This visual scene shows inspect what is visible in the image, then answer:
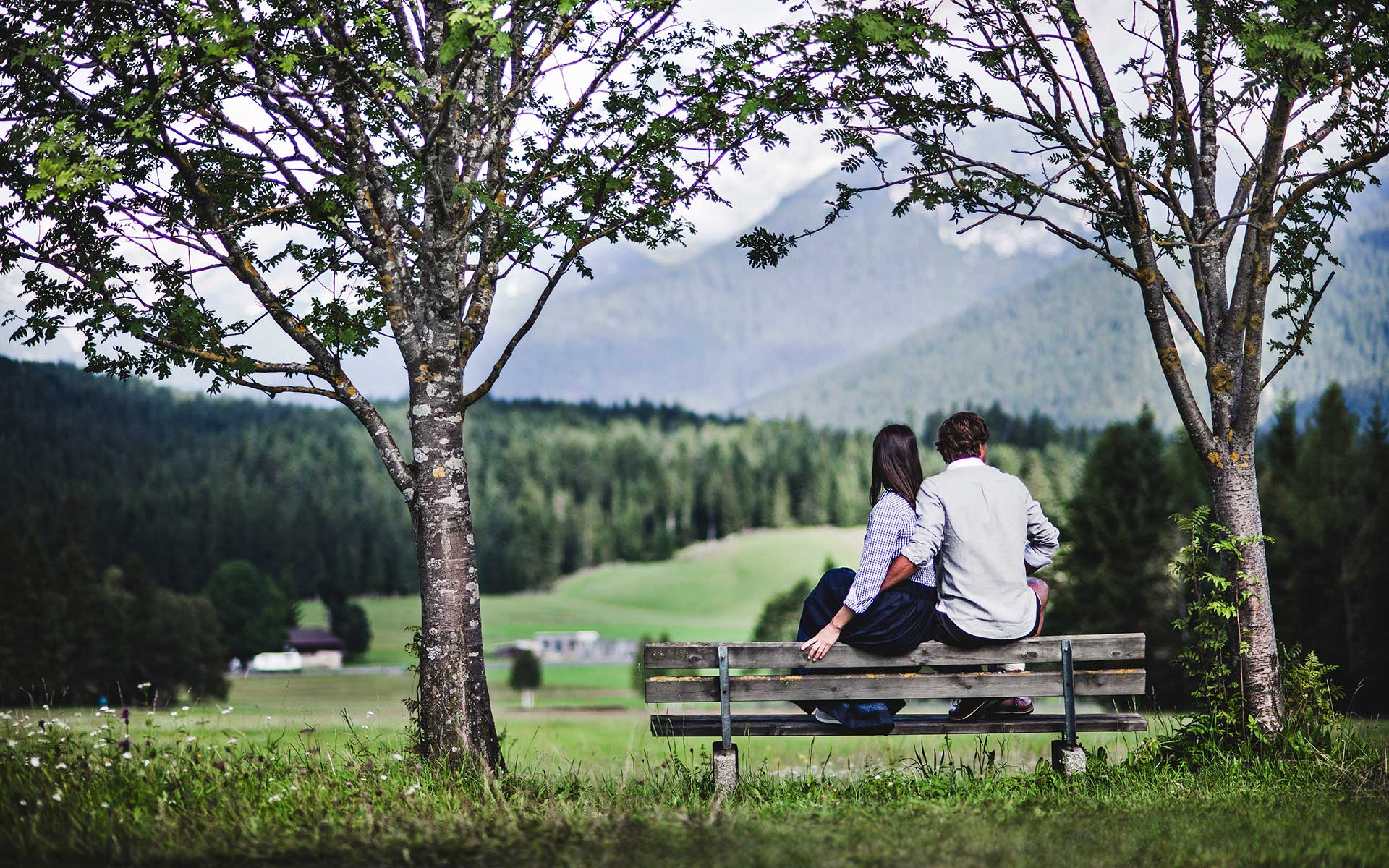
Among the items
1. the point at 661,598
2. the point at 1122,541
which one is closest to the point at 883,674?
the point at 1122,541

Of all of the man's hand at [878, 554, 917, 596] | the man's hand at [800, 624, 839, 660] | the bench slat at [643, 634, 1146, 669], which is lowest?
the bench slat at [643, 634, 1146, 669]

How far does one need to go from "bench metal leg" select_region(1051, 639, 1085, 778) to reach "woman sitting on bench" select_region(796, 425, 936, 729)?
868 mm

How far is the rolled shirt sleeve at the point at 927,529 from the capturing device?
702 centimetres

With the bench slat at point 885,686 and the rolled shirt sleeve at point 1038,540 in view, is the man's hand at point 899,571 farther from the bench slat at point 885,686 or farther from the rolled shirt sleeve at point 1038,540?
the rolled shirt sleeve at point 1038,540

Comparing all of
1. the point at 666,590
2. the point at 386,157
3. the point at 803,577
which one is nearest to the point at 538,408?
the point at 666,590

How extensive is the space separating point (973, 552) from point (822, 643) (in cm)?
116

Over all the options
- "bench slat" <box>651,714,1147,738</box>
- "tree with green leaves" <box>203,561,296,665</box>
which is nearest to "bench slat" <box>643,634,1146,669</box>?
"bench slat" <box>651,714,1147,738</box>

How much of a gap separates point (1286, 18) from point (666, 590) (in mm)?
134789

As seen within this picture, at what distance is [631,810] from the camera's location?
6.45 meters

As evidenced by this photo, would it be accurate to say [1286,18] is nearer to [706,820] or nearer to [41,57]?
[706,820]

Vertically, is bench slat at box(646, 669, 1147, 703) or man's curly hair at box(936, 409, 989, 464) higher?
man's curly hair at box(936, 409, 989, 464)

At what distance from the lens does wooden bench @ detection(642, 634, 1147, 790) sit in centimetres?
686

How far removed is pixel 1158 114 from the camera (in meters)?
9.52

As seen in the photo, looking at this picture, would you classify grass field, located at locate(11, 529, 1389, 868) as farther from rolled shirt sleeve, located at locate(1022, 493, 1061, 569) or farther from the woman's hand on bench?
rolled shirt sleeve, located at locate(1022, 493, 1061, 569)
